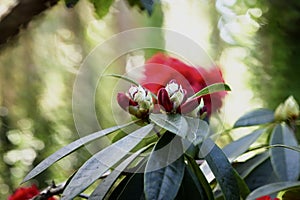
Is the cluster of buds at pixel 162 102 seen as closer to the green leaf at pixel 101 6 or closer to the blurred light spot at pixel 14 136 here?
the green leaf at pixel 101 6

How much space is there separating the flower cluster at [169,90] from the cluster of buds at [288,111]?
105 mm

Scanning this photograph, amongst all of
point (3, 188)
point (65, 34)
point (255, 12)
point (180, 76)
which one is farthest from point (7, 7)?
point (65, 34)

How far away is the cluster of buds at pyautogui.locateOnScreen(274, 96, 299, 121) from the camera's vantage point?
0.66 meters

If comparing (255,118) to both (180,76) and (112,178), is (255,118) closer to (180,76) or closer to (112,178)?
(180,76)

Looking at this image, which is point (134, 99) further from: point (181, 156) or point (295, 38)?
point (295, 38)

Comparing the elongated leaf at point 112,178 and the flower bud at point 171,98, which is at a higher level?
the flower bud at point 171,98

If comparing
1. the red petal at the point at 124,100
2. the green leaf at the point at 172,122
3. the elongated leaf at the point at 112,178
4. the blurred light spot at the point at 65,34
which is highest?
the blurred light spot at the point at 65,34

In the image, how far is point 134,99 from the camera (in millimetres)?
456

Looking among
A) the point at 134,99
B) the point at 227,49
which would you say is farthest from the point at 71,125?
the point at 134,99

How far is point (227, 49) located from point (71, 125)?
0.45 meters

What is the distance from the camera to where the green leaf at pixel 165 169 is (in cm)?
39

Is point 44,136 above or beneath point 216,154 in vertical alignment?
beneath

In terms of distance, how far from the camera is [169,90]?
17.7 inches

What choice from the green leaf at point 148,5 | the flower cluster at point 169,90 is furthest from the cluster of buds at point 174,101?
the green leaf at point 148,5
